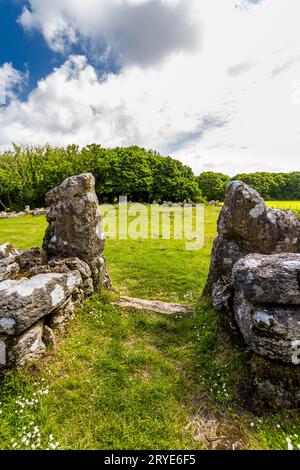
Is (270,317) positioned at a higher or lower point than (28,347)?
higher

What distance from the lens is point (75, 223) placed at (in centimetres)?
873

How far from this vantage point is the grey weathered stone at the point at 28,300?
519cm

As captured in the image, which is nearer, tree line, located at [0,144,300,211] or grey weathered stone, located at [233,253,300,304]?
grey weathered stone, located at [233,253,300,304]

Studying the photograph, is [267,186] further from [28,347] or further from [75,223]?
[28,347]

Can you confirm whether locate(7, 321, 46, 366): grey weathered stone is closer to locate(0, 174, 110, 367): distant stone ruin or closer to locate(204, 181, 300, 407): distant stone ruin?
locate(0, 174, 110, 367): distant stone ruin

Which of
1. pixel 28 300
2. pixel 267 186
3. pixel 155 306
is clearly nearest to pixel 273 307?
pixel 155 306

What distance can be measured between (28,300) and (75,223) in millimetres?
3756

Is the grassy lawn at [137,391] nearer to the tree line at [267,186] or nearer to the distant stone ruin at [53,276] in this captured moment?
the distant stone ruin at [53,276]

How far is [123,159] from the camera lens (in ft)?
176

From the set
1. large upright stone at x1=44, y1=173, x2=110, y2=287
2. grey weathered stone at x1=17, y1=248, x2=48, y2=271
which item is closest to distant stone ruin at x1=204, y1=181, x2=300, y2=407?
large upright stone at x1=44, y1=173, x2=110, y2=287

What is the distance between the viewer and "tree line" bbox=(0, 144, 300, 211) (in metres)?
48.9

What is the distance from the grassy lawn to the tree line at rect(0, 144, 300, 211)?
43.7 meters

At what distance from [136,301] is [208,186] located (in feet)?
294
